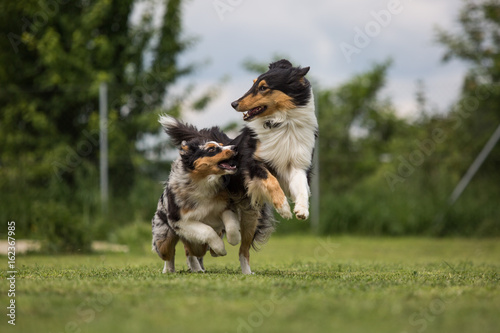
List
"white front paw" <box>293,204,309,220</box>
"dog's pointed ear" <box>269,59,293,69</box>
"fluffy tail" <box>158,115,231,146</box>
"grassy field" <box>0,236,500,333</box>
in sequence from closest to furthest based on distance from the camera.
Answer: "grassy field" <box>0,236,500,333</box>, "white front paw" <box>293,204,309,220</box>, "dog's pointed ear" <box>269,59,293,69</box>, "fluffy tail" <box>158,115,231,146</box>

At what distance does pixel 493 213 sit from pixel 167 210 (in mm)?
9562

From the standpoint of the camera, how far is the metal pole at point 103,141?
44.1 ft

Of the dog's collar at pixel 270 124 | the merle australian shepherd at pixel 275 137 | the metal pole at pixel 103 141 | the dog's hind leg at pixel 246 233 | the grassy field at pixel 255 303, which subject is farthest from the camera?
the metal pole at pixel 103 141

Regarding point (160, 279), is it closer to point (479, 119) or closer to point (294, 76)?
point (294, 76)

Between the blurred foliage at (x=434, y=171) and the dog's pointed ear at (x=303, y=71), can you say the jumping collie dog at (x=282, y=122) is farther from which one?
the blurred foliage at (x=434, y=171)

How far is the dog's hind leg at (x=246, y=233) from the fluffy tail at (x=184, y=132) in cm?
86

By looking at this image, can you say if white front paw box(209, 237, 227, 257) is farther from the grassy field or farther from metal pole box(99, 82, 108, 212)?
metal pole box(99, 82, 108, 212)

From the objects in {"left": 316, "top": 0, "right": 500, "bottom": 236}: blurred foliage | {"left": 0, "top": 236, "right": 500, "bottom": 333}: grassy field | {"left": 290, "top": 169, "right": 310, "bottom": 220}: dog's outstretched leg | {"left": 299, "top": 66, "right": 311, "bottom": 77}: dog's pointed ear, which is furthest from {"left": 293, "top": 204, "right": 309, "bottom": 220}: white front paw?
{"left": 316, "top": 0, "right": 500, "bottom": 236}: blurred foliage

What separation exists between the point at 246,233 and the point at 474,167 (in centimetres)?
869

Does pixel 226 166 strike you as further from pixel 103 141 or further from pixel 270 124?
pixel 103 141

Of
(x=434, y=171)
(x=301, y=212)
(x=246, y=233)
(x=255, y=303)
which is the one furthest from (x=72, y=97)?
(x=255, y=303)

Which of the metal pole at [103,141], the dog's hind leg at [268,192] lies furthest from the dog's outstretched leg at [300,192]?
the metal pole at [103,141]

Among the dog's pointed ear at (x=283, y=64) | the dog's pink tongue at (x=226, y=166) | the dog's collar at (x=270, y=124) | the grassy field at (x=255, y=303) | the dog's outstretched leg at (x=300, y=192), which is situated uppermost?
the dog's pointed ear at (x=283, y=64)

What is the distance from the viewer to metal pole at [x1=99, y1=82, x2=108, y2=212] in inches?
529
